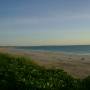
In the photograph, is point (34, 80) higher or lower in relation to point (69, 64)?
higher

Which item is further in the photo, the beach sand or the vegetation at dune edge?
the beach sand

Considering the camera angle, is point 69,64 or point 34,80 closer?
point 34,80

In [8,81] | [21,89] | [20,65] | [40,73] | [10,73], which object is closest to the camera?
[21,89]

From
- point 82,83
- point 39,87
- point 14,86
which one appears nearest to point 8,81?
point 14,86

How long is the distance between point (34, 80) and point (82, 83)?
1.64m

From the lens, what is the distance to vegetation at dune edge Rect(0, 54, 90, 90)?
30.7ft

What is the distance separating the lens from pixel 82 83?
1005 cm

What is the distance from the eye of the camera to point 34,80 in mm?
10023

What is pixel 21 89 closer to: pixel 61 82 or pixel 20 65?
pixel 61 82

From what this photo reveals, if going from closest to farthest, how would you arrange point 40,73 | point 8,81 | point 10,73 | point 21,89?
point 21,89 → point 8,81 → point 10,73 → point 40,73

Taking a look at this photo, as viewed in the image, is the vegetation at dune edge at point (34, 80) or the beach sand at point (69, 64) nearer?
the vegetation at dune edge at point (34, 80)

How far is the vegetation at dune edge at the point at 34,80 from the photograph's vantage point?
935 centimetres

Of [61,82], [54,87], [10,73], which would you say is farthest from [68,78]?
[10,73]

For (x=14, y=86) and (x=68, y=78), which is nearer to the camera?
(x=14, y=86)
